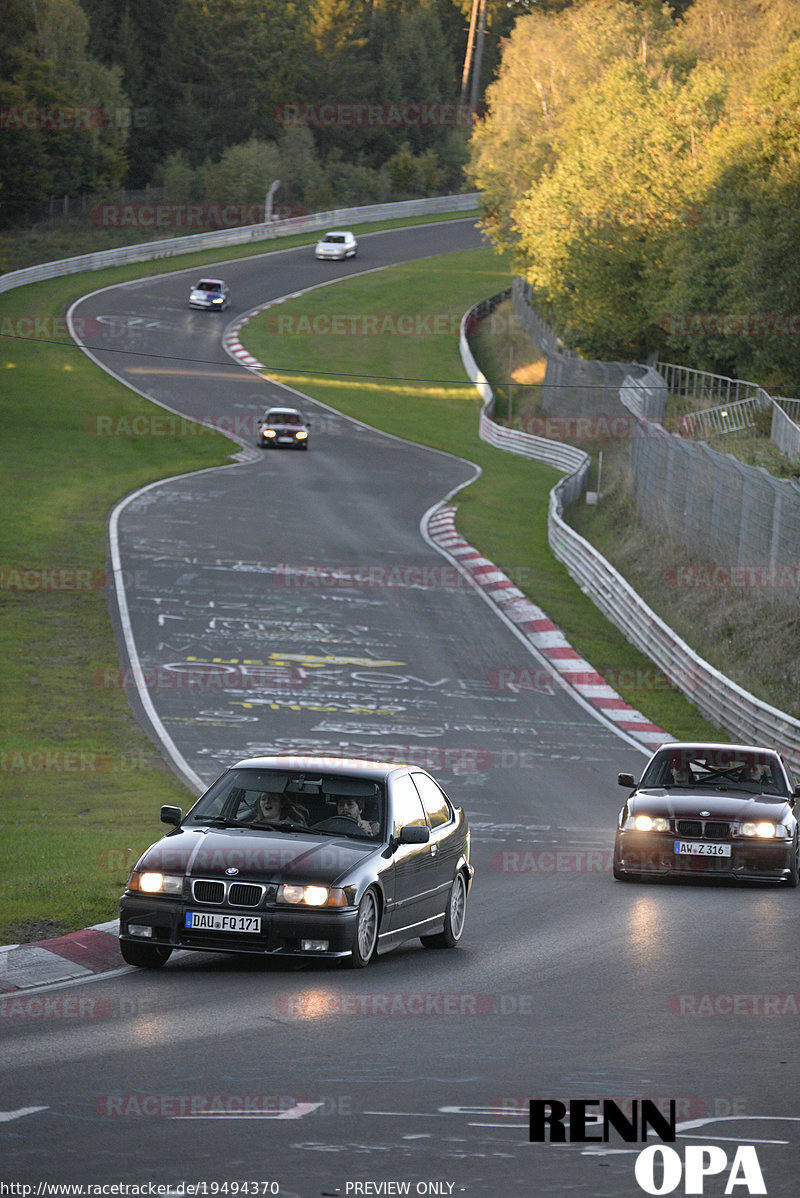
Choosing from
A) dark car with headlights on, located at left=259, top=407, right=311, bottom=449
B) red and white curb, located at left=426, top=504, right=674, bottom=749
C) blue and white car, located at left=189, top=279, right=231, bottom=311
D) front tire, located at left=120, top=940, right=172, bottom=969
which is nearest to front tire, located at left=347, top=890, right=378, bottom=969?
front tire, located at left=120, top=940, right=172, bottom=969

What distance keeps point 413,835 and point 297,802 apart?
2.87ft

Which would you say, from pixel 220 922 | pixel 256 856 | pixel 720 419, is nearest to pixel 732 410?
pixel 720 419

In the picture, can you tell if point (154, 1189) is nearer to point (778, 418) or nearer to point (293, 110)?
point (778, 418)

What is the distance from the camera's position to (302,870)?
1018cm

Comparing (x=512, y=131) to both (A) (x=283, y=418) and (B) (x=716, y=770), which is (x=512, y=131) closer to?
(A) (x=283, y=418)

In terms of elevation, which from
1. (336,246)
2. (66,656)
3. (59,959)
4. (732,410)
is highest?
(59,959)

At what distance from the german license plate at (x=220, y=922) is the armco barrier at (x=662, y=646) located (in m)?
13.8

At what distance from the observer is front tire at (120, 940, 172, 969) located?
1020cm

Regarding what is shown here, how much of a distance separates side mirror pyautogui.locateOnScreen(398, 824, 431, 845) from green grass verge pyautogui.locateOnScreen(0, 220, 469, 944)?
2394mm

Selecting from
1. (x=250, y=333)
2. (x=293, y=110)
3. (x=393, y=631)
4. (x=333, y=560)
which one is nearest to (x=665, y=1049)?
(x=393, y=631)

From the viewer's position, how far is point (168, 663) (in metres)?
25.8

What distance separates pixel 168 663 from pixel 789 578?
33.2 feet

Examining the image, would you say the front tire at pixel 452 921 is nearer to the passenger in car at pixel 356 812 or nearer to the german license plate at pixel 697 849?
the passenger in car at pixel 356 812

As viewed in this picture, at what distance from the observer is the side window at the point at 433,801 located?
12125 millimetres
